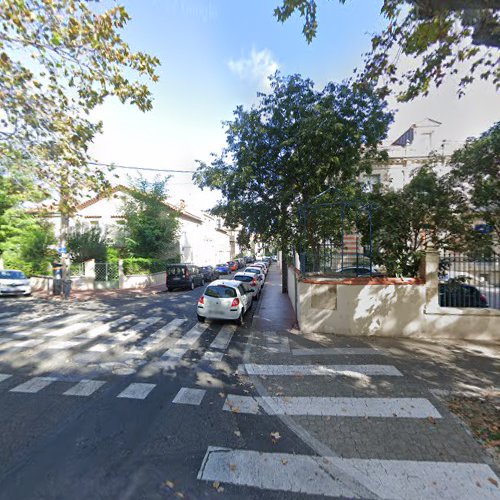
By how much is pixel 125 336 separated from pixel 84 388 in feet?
10.2

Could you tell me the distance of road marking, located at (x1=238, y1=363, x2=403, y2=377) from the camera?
17.3 ft

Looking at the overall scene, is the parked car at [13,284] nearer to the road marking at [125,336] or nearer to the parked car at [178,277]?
the parked car at [178,277]

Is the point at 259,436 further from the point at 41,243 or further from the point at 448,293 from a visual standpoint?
the point at 41,243

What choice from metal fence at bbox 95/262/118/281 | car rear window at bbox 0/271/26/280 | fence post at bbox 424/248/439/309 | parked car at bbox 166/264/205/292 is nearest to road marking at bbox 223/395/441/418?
fence post at bbox 424/248/439/309

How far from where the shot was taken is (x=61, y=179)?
288 inches

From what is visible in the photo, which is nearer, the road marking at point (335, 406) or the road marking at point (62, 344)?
the road marking at point (335, 406)

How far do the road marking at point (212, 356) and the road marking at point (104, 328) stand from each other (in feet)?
11.2

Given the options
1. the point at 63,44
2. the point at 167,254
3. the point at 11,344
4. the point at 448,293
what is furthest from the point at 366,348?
the point at 167,254

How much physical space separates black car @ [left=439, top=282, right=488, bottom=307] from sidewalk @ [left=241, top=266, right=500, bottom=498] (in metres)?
1.09

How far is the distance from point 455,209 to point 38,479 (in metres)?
9.67

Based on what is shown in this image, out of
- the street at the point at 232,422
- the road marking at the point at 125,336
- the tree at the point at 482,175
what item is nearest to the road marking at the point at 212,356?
the street at the point at 232,422

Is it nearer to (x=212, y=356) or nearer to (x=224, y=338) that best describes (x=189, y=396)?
(x=212, y=356)

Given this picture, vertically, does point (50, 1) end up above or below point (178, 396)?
above

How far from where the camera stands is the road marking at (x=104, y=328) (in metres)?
7.66
